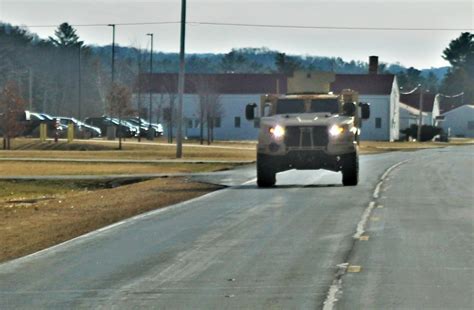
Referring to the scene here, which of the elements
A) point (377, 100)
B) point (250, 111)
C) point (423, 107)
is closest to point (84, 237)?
point (250, 111)

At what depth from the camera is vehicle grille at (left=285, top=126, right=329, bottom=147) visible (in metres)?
31.8

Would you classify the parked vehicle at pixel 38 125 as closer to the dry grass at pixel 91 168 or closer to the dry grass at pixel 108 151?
the dry grass at pixel 108 151

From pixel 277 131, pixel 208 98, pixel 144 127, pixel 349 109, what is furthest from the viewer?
pixel 208 98

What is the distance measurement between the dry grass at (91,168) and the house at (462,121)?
119833 millimetres

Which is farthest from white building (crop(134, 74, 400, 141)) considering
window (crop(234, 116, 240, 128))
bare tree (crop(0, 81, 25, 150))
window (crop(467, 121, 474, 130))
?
window (crop(467, 121, 474, 130))

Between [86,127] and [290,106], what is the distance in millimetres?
56060

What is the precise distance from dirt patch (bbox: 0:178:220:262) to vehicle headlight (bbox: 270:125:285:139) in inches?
88.0

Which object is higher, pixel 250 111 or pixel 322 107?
pixel 322 107

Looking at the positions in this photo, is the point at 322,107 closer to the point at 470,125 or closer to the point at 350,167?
the point at 350,167

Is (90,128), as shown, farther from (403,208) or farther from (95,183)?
(403,208)

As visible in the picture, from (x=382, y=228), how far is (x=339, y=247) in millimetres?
3007

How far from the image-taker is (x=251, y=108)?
33188 millimetres

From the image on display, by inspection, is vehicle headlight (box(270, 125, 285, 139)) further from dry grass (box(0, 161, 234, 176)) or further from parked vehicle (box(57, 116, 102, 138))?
parked vehicle (box(57, 116, 102, 138))

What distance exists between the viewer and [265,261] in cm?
1522
